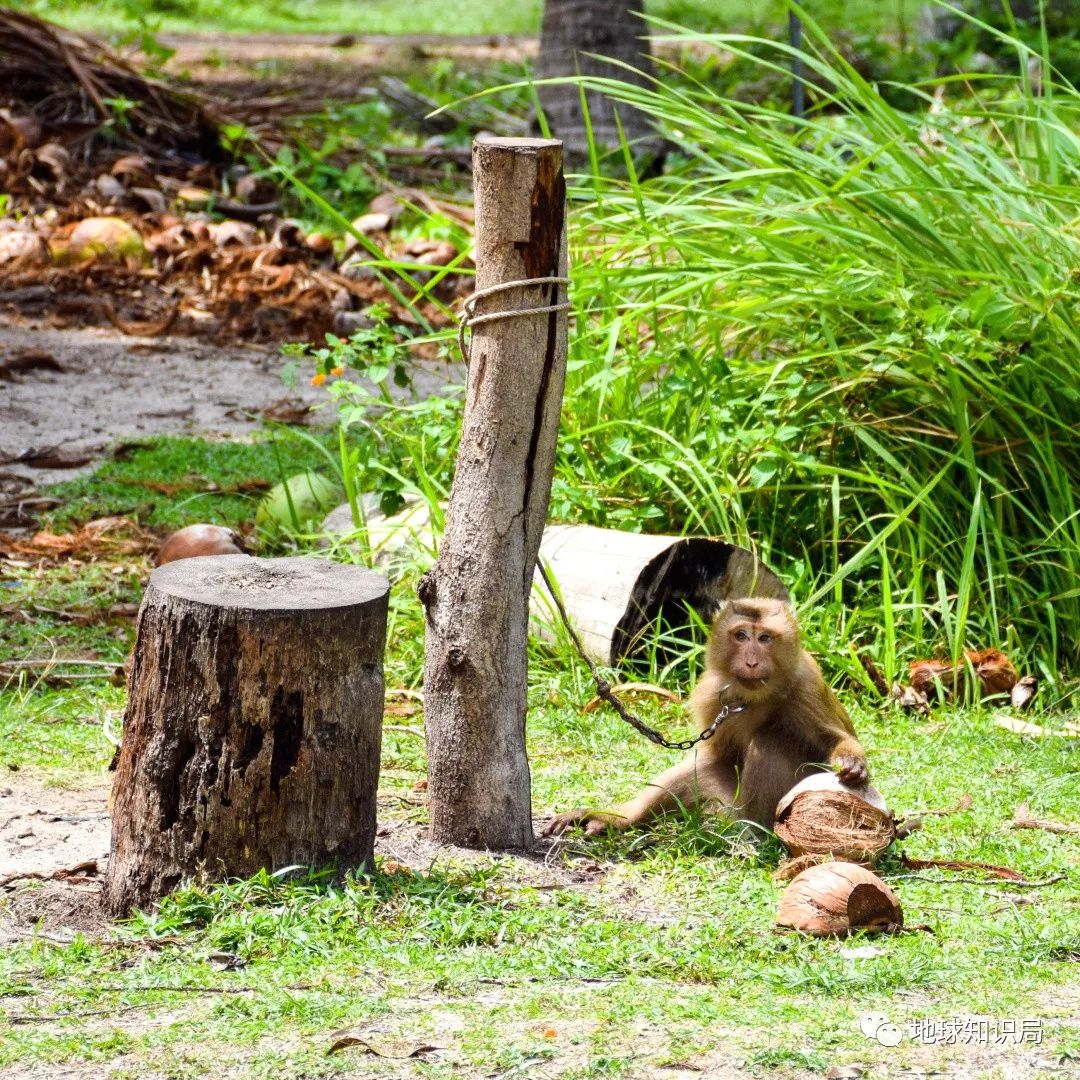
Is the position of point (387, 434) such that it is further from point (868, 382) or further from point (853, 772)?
point (853, 772)

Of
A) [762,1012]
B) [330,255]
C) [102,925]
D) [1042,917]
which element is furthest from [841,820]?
Answer: [330,255]

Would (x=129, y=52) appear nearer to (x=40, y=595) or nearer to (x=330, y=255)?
(x=330, y=255)

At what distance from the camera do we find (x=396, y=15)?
19797mm

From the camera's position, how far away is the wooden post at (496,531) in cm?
374

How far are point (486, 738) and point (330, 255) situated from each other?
733 cm

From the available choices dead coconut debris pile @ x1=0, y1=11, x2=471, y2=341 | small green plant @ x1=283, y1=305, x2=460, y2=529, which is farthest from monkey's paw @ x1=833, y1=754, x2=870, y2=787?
dead coconut debris pile @ x1=0, y1=11, x2=471, y2=341

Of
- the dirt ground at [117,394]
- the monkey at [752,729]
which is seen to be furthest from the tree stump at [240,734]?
Answer: the dirt ground at [117,394]

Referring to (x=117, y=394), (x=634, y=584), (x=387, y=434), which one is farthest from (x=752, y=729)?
(x=117, y=394)

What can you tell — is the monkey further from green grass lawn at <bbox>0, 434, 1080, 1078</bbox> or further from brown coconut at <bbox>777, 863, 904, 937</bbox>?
brown coconut at <bbox>777, 863, 904, 937</bbox>

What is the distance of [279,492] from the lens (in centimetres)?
662

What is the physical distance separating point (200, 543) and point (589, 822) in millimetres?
2231

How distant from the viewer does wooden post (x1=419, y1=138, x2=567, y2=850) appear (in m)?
3.74

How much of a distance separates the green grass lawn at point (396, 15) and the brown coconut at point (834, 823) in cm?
1497

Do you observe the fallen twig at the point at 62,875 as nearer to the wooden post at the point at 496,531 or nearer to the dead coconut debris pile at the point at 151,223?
the wooden post at the point at 496,531
